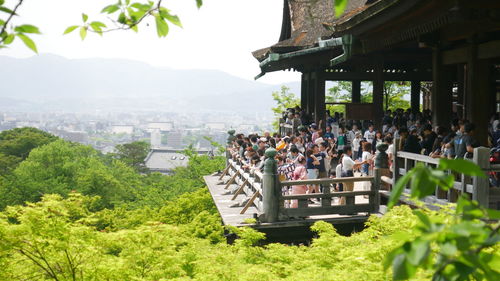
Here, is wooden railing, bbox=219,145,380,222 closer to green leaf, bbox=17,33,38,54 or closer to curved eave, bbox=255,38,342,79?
curved eave, bbox=255,38,342,79

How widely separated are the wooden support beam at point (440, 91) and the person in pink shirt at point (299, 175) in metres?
2.89

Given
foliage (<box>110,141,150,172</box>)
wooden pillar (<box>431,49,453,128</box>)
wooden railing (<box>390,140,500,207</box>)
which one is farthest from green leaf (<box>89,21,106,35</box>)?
foliage (<box>110,141,150,172</box>)

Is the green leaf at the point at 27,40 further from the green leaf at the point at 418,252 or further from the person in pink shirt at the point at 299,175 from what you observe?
the person in pink shirt at the point at 299,175

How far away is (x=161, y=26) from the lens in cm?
288

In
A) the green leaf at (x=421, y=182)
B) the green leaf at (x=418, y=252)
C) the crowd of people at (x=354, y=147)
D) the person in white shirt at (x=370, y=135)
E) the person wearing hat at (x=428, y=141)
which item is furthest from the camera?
the person in white shirt at (x=370, y=135)

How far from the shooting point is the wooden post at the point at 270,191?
450 inches

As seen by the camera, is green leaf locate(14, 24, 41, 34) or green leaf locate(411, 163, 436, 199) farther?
green leaf locate(14, 24, 41, 34)

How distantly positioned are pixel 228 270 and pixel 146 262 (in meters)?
1.29

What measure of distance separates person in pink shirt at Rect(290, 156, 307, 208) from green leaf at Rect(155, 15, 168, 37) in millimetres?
9226

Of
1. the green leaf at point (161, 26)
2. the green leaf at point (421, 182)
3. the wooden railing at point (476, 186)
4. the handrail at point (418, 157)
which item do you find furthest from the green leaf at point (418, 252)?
the handrail at point (418, 157)

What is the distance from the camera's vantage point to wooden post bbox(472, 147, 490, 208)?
8273mm

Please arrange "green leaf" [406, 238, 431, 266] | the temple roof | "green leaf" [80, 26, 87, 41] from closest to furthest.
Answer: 1. "green leaf" [406, 238, 431, 266]
2. "green leaf" [80, 26, 87, 41]
3. the temple roof

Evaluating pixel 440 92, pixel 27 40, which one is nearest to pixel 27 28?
pixel 27 40

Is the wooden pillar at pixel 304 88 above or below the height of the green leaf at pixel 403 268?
above
